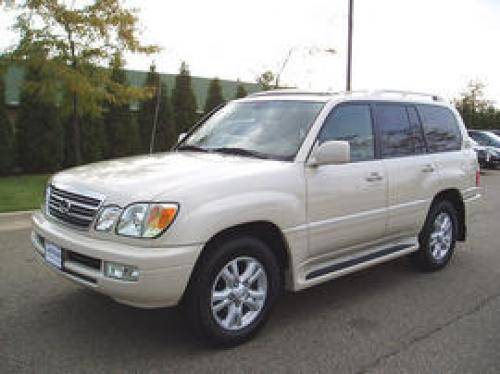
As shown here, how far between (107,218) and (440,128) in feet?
13.5

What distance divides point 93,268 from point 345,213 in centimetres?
215

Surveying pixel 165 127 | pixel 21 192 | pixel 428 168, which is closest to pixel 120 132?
pixel 165 127

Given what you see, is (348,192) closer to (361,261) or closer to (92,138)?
(361,261)

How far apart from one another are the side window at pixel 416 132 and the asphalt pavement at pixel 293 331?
1.38 m

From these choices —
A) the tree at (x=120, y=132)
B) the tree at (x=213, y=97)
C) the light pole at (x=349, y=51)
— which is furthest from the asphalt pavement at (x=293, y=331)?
the tree at (x=213, y=97)

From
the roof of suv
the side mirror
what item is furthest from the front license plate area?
the roof of suv

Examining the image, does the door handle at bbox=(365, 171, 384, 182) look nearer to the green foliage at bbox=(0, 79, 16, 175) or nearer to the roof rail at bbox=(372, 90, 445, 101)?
the roof rail at bbox=(372, 90, 445, 101)

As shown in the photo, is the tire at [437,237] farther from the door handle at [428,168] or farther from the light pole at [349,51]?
the light pole at [349,51]

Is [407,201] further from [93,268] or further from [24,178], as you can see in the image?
[24,178]

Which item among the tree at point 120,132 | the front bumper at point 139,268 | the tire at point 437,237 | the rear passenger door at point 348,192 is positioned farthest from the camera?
the tree at point 120,132

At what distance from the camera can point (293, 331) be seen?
4398 millimetres

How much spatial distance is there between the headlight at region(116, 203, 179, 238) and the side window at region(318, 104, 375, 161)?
164 centimetres

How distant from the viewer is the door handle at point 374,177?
5014 mm

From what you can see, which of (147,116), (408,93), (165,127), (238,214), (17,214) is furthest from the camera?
(165,127)
